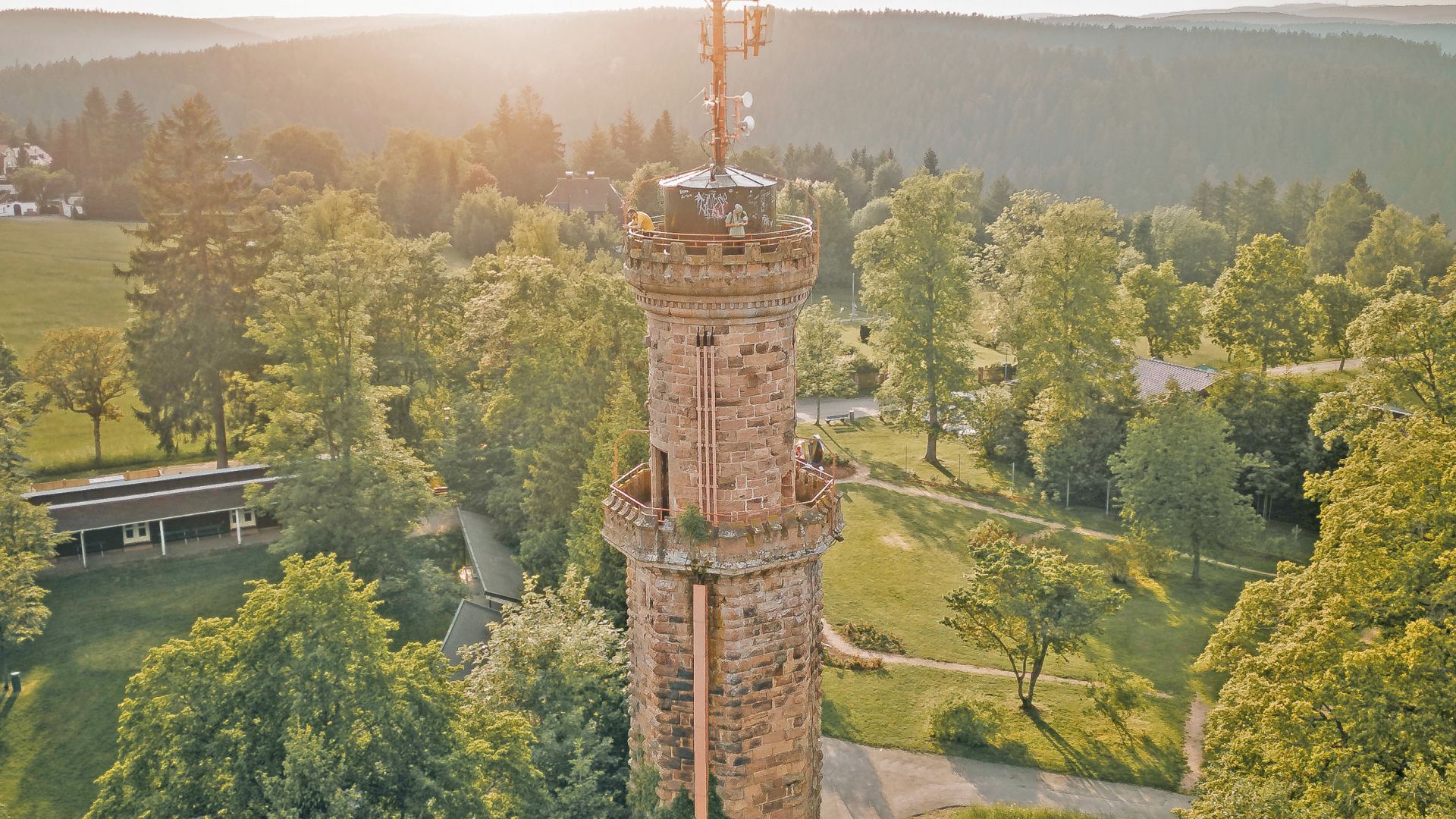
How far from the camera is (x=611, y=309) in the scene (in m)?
44.0

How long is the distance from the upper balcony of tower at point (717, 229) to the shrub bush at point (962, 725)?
20790 mm

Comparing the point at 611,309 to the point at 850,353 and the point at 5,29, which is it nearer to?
the point at 850,353

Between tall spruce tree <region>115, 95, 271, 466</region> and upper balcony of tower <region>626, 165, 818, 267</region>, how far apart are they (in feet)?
134

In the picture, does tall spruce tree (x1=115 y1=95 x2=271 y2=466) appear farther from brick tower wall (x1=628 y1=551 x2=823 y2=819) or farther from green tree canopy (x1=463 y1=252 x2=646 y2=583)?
brick tower wall (x1=628 y1=551 x2=823 y2=819)

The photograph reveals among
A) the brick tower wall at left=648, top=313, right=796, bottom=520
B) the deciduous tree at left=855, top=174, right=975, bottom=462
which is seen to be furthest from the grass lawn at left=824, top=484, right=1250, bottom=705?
the brick tower wall at left=648, top=313, right=796, bottom=520

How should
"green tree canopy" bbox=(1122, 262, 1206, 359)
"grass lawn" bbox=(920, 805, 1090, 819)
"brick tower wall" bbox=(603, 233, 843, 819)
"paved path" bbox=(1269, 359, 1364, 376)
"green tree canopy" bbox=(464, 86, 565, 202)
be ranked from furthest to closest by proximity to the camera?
"green tree canopy" bbox=(464, 86, 565, 202) < "green tree canopy" bbox=(1122, 262, 1206, 359) < "paved path" bbox=(1269, 359, 1364, 376) < "grass lawn" bbox=(920, 805, 1090, 819) < "brick tower wall" bbox=(603, 233, 843, 819)

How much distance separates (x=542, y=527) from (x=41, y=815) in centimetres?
1692

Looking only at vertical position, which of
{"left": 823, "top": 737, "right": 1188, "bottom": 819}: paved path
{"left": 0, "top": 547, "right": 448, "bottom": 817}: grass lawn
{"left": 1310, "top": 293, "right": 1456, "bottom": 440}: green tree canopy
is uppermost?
{"left": 1310, "top": 293, "right": 1456, "bottom": 440}: green tree canopy

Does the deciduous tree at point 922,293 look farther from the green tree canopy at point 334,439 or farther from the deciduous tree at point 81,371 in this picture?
the deciduous tree at point 81,371

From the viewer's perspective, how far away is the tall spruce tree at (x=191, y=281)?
5222 cm

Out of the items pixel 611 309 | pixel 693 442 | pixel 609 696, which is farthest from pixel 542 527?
pixel 693 442

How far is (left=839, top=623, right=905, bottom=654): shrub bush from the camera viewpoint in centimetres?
3953

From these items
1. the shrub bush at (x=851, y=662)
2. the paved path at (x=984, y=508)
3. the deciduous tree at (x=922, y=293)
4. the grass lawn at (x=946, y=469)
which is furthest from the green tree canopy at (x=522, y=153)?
the shrub bush at (x=851, y=662)

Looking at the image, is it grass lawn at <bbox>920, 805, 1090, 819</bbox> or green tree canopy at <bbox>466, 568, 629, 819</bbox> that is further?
grass lawn at <bbox>920, 805, 1090, 819</bbox>
